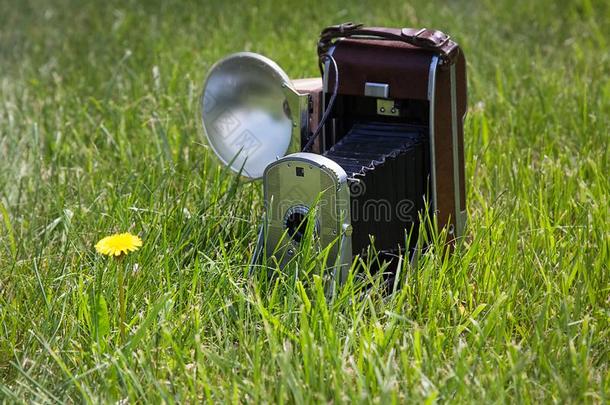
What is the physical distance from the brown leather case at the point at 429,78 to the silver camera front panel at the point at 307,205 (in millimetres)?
377

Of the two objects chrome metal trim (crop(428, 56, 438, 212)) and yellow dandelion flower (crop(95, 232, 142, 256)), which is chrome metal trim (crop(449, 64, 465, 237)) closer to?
chrome metal trim (crop(428, 56, 438, 212))

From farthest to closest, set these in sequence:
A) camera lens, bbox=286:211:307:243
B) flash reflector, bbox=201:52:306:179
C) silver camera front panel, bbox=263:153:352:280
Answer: flash reflector, bbox=201:52:306:179 < camera lens, bbox=286:211:307:243 < silver camera front panel, bbox=263:153:352:280

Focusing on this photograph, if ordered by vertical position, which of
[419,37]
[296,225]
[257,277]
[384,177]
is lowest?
[257,277]

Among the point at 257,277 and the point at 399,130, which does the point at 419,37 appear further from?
the point at 257,277

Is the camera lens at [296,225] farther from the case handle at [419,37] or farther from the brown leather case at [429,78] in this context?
the case handle at [419,37]

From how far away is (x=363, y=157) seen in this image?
2.87 metres

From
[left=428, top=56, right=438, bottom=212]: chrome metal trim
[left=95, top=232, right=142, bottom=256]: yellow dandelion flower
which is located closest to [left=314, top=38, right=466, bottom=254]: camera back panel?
[left=428, top=56, right=438, bottom=212]: chrome metal trim

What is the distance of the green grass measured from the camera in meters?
2.33

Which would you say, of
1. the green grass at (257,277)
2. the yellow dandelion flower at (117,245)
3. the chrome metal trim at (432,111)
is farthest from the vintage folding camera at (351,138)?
the yellow dandelion flower at (117,245)

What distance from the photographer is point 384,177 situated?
2857 millimetres

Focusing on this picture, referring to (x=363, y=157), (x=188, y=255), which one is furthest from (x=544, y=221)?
(x=188, y=255)

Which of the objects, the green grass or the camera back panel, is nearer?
the green grass

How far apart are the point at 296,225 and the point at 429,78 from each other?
559 mm

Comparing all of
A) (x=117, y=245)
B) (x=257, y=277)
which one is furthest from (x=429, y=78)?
(x=117, y=245)
